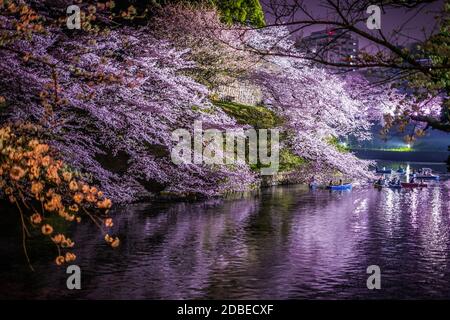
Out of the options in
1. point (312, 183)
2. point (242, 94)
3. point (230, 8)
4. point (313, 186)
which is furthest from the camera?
point (230, 8)

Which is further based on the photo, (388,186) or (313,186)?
(388,186)

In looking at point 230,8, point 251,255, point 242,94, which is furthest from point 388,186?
point 251,255

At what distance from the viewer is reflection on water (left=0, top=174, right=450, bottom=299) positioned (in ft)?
46.2

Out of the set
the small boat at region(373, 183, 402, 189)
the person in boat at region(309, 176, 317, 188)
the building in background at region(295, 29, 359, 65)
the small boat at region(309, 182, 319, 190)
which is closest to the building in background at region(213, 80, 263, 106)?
the person in boat at region(309, 176, 317, 188)

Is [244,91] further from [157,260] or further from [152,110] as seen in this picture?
[157,260]

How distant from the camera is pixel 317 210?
29.6 m

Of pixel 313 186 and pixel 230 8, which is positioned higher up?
pixel 230 8

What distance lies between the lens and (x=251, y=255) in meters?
18.1

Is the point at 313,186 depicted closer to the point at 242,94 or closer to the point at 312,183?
the point at 312,183

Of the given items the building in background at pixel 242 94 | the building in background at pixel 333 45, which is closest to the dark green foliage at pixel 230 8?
the building in background at pixel 242 94

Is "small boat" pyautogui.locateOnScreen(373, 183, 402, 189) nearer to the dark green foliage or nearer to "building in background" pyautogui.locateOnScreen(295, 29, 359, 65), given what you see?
the dark green foliage
